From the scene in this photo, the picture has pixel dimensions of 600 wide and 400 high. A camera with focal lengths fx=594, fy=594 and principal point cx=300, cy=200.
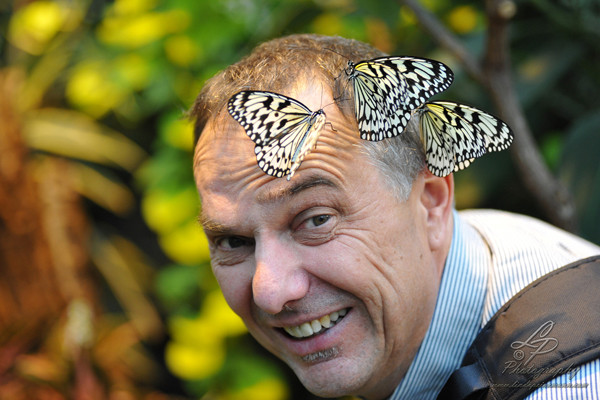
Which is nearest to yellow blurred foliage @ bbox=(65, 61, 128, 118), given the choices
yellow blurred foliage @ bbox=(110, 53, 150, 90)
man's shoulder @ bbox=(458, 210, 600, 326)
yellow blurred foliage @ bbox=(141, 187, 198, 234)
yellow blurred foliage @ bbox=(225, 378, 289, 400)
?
yellow blurred foliage @ bbox=(110, 53, 150, 90)

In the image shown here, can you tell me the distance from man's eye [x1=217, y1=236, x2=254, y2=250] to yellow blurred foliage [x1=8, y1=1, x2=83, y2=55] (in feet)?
9.61

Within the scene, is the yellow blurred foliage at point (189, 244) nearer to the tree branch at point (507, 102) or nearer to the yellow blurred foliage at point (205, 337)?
the yellow blurred foliage at point (205, 337)

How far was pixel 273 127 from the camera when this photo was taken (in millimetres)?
1122

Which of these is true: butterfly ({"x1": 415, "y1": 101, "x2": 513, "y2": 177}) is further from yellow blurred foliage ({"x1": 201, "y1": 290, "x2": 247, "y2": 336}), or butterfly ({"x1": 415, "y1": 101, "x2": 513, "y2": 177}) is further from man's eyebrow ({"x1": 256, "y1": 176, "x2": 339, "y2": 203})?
yellow blurred foliage ({"x1": 201, "y1": 290, "x2": 247, "y2": 336})

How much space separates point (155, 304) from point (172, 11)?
1817 mm

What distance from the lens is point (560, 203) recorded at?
6.22ft

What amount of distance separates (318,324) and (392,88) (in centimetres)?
52

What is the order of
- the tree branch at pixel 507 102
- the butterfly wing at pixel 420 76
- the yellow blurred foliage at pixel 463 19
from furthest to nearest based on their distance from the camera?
the yellow blurred foliage at pixel 463 19 < the tree branch at pixel 507 102 < the butterfly wing at pixel 420 76

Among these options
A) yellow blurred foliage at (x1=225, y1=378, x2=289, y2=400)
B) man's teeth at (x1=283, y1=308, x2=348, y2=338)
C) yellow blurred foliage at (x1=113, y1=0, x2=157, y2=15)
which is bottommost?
yellow blurred foliage at (x1=225, y1=378, x2=289, y2=400)

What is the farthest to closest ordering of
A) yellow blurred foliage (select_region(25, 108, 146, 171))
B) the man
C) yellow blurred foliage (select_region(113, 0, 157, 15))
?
yellow blurred foliage (select_region(25, 108, 146, 171)), yellow blurred foliage (select_region(113, 0, 157, 15)), the man

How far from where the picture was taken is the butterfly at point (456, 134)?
1.15 metres

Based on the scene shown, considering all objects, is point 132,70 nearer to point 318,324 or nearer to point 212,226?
point 212,226

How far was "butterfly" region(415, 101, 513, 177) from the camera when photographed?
1.15m

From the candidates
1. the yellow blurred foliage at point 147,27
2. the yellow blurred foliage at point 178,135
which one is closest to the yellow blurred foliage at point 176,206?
the yellow blurred foliage at point 178,135
